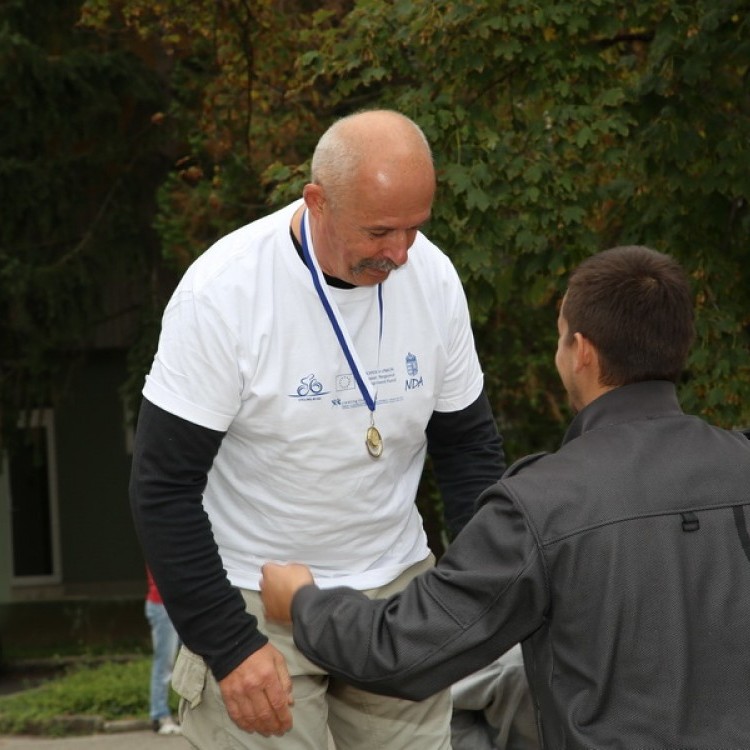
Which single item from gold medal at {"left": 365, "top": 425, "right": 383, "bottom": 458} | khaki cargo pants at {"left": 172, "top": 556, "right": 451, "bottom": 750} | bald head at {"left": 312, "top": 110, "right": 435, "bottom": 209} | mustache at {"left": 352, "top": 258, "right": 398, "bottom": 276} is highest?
bald head at {"left": 312, "top": 110, "right": 435, "bottom": 209}

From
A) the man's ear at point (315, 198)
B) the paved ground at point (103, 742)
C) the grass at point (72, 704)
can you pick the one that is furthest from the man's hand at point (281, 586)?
the grass at point (72, 704)

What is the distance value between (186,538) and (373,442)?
457 millimetres

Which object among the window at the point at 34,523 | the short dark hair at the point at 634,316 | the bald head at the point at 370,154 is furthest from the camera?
the window at the point at 34,523

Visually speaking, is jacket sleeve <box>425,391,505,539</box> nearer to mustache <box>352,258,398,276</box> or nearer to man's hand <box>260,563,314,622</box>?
mustache <box>352,258,398,276</box>

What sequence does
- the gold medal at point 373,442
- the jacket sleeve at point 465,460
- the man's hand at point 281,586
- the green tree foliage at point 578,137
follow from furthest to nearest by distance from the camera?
1. the green tree foliage at point 578,137
2. the jacket sleeve at point 465,460
3. the gold medal at point 373,442
4. the man's hand at point 281,586

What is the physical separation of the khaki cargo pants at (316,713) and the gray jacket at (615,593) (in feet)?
2.22

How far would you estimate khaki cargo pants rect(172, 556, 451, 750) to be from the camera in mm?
3148

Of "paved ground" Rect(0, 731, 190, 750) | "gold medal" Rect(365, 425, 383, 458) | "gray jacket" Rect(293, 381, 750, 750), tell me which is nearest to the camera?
"gray jacket" Rect(293, 381, 750, 750)

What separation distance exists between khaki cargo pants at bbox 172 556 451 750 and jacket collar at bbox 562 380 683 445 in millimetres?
874

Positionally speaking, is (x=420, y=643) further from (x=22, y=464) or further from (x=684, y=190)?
(x=22, y=464)

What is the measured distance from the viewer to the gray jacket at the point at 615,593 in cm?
238

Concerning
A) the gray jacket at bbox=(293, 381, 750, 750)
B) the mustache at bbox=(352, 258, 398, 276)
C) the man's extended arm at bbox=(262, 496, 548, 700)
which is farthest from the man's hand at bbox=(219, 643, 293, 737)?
the mustache at bbox=(352, 258, 398, 276)

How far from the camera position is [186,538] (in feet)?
9.80

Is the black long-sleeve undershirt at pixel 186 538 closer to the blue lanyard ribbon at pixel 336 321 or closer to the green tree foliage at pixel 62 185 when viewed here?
the blue lanyard ribbon at pixel 336 321
